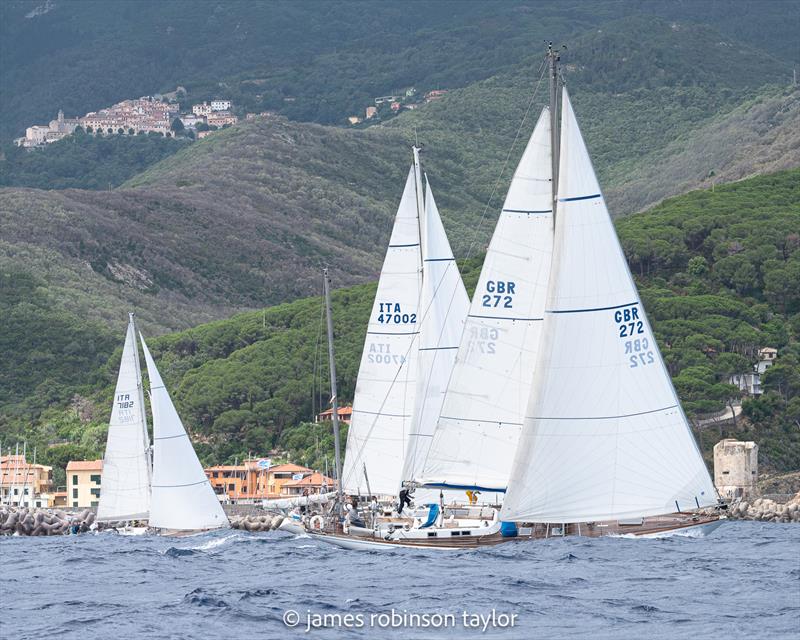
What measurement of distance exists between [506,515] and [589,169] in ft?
18.1

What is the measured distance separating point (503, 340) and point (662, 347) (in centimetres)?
5521

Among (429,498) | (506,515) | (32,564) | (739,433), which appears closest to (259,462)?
(739,433)

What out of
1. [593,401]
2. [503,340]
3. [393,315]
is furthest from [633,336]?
[393,315]

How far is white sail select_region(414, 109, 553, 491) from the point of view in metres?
28.2

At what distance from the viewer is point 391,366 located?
37.1 metres

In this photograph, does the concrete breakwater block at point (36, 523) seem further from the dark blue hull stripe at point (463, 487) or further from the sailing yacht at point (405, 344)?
the dark blue hull stripe at point (463, 487)

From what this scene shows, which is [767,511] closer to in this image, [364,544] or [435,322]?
[435,322]

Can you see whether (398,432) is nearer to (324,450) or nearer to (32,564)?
(32,564)

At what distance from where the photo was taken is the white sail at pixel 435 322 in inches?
1339

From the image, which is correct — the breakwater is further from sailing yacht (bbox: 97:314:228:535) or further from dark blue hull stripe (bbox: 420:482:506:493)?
dark blue hull stripe (bbox: 420:482:506:493)

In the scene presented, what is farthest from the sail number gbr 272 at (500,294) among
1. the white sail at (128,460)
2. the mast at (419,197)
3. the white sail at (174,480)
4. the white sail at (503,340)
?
the white sail at (128,460)

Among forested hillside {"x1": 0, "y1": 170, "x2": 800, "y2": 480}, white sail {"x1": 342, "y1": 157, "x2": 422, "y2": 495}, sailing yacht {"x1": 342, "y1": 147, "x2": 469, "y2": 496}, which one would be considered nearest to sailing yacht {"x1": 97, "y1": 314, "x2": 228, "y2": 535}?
sailing yacht {"x1": 342, "y1": 147, "x2": 469, "y2": 496}

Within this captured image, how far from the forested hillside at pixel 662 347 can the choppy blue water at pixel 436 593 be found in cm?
4405

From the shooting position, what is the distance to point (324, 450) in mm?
80750
